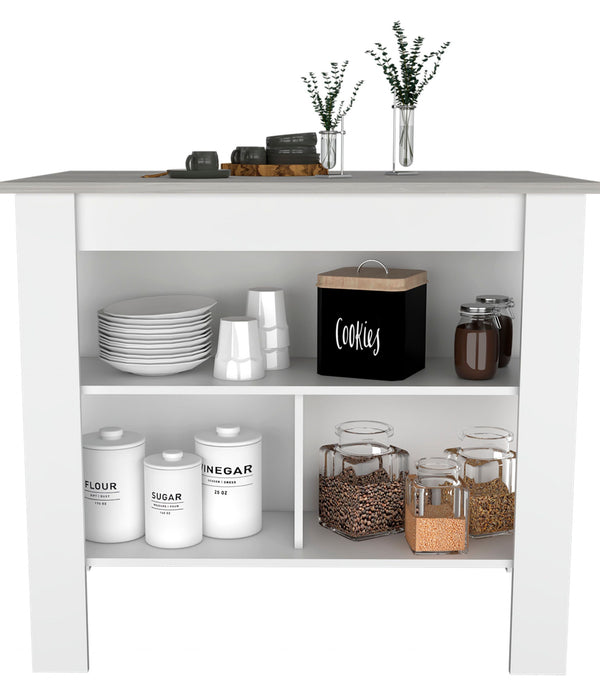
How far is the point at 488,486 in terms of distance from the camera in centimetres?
351

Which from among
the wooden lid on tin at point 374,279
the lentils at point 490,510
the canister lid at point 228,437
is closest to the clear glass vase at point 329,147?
the wooden lid on tin at point 374,279

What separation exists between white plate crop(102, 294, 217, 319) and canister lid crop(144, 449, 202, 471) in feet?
1.46

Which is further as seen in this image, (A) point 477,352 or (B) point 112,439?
(B) point 112,439

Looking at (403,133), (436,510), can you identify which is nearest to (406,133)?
(403,133)

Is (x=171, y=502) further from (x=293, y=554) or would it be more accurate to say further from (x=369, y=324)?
(x=369, y=324)

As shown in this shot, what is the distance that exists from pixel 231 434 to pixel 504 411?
3.07ft

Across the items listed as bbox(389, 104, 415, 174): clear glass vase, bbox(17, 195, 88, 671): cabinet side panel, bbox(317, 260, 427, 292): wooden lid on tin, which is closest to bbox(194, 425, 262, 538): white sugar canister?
bbox(17, 195, 88, 671): cabinet side panel

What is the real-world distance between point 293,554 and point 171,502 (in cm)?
41

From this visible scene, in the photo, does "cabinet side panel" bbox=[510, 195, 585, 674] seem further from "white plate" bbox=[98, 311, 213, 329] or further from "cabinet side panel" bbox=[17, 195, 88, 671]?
"cabinet side panel" bbox=[17, 195, 88, 671]

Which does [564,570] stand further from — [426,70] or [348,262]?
[426,70]

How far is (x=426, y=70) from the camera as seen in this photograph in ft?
11.2

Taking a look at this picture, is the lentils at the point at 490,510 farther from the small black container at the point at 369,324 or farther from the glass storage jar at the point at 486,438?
the small black container at the point at 369,324

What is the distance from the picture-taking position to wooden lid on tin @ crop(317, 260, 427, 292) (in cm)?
327

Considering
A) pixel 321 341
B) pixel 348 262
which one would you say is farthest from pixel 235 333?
pixel 348 262
